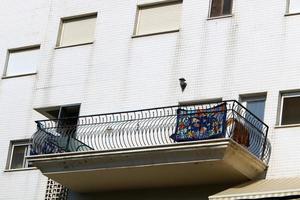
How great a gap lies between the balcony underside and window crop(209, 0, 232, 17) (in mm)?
4916

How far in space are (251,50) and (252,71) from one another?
630 mm

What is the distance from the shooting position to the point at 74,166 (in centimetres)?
2661

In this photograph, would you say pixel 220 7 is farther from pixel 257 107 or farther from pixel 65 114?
pixel 65 114

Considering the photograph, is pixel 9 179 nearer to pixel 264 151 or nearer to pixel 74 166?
pixel 74 166

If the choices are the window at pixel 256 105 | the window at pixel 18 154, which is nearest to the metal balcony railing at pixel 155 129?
the window at pixel 256 105

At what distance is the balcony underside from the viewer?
80.7 feet

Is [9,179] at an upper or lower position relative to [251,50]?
lower

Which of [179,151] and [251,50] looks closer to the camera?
[179,151]

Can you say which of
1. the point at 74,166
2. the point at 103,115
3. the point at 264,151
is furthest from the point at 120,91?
the point at 264,151

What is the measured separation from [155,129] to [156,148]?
6.51ft

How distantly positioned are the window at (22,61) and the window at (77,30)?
99 centimetres

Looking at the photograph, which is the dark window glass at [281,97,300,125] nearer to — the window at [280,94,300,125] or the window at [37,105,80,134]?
the window at [280,94,300,125]

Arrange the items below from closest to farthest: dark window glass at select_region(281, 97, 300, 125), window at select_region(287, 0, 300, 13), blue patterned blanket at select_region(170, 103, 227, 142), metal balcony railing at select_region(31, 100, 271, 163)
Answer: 1. blue patterned blanket at select_region(170, 103, 227, 142)
2. metal balcony railing at select_region(31, 100, 271, 163)
3. dark window glass at select_region(281, 97, 300, 125)
4. window at select_region(287, 0, 300, 13)

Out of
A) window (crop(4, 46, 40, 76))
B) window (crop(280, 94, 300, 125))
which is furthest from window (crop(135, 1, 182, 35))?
window (crop(280, 94, 300, 125))
